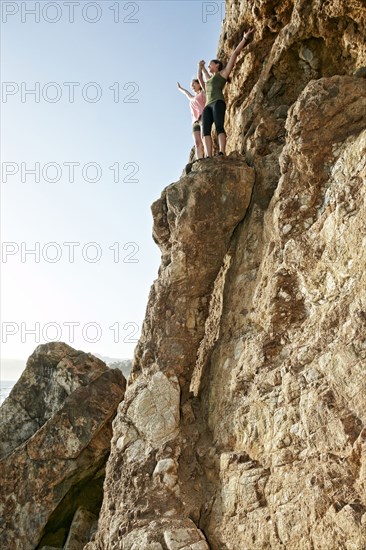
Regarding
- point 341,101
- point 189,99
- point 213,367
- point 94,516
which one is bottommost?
point 94,516

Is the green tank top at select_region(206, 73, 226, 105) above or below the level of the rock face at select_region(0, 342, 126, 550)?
above

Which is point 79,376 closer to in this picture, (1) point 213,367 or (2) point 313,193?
(1) point 213,367

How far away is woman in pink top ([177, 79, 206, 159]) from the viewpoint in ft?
44.0

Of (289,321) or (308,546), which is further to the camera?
(289,321)

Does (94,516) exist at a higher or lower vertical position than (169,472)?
lower

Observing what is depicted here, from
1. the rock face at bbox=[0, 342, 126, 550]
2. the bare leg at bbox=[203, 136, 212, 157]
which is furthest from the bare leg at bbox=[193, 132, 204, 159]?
the rock face at bbox=[0, 342, 126, 550]

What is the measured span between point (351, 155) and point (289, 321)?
9.91ft

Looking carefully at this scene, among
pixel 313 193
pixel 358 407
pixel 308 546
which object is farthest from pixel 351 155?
pixel 308 546

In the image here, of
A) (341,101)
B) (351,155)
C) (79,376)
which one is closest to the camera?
(351,155)

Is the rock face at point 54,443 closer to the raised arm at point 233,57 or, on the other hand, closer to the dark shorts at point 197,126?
the dark shorts at point 197,126

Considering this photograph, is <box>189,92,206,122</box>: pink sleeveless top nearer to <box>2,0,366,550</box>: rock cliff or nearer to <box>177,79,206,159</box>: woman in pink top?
<box>177,79,206,159</box>: woman in pink top

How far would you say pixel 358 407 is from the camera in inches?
273

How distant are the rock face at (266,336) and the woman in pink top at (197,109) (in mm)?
1209

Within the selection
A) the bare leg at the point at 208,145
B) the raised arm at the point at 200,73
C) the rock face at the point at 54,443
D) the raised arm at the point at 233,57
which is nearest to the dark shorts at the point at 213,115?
the bare leg at the point at 208,145
